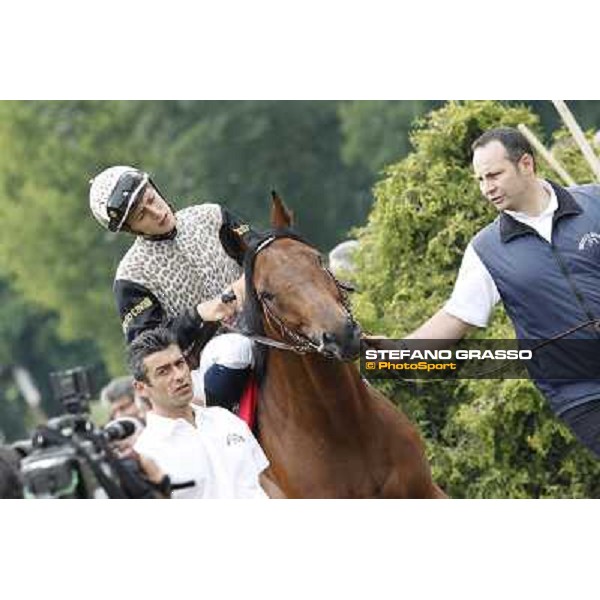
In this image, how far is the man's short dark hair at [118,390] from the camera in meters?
8.13

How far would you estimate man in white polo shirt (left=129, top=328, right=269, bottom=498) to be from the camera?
22.7ft

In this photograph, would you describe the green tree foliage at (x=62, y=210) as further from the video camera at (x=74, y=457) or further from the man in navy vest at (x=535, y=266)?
the video camera at (x=74, y=457)

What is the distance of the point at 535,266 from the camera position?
7199 millimetres

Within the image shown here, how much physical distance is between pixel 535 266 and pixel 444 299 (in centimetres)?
66

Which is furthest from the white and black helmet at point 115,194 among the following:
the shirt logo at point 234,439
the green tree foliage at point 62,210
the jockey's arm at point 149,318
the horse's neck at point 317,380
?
the shirt logo at point 234,439

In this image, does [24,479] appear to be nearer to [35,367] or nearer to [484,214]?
[484,214]

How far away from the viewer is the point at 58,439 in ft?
20.0

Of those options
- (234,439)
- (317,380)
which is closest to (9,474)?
Answer: (234,439)

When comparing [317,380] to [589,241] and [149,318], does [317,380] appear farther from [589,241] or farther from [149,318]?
[589,241]

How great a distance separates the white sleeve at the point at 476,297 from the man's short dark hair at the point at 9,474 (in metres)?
1.77

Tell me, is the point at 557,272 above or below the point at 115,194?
below

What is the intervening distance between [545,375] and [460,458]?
66 cm

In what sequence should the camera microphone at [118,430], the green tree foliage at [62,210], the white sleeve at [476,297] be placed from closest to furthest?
the camera microphone at [118,430]
the white sleeve at [476,297]
the green tree foliage at [62,210]

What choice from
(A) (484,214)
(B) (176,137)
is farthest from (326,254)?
(B) (176,137)
